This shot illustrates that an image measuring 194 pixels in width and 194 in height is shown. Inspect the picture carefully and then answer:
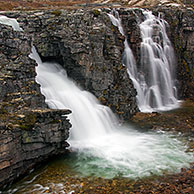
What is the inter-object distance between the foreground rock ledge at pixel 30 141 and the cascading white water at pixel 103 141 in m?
2.20

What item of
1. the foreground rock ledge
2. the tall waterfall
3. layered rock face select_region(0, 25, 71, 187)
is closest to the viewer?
the foreground rock ledge

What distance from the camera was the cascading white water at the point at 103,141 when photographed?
13.9 meters

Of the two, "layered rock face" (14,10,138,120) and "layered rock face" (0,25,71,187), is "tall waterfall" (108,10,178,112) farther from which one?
"layered rock face" (0,25,71,187)

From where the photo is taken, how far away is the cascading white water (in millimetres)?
13859

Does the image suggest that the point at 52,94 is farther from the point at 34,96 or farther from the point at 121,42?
the point at 121,42

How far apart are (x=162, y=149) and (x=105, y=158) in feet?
15.0

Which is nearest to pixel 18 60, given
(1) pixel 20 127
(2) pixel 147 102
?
(1) pixel 20 127

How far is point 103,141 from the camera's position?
58.3 feet

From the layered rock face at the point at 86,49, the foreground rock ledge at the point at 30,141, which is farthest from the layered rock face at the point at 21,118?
the layered rock face at the point at 86,49

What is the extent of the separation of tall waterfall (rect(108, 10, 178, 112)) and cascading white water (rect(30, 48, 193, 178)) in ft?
26.9

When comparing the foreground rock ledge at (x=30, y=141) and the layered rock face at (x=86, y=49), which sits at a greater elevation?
the layered rock face at (x=86, y=49)

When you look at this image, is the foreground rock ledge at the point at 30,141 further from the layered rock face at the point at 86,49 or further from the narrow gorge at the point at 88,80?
the layered rock face at the point at 86,49

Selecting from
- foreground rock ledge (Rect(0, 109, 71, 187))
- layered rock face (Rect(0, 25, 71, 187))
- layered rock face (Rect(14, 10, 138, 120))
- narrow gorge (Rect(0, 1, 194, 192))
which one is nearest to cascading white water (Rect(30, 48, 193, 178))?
narrow gorge (Rect(0, 1, 194, 192))

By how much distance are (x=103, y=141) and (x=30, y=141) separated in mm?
6943
